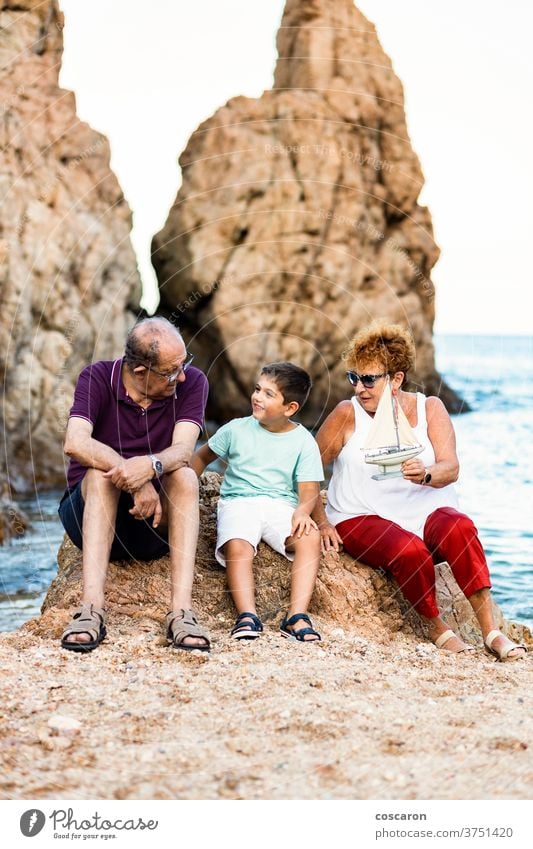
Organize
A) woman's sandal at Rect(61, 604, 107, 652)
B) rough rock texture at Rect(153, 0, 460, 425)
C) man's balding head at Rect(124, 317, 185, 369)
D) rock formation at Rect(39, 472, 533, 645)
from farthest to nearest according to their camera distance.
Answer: rough rock texture at Rect(153, 0, 460, 425) → rock formation at Rect(39, 472, 533, 645) → man's balding head at Rect(124, 317, 185, 369) → woman's sandal at Rect(61, 604, 107, 652)

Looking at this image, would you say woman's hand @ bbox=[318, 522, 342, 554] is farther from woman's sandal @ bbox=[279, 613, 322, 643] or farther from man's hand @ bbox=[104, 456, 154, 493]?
man's hand @ bbox=[104, 456, 154, 493]

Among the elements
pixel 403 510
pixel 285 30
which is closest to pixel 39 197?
pixel 285 30

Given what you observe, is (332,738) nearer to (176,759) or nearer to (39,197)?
(176,759)

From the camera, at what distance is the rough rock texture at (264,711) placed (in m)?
3.31

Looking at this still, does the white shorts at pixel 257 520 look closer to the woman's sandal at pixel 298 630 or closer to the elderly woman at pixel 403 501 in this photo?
the elderly woman at pixel 403 501

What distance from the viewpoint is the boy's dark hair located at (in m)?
5.27

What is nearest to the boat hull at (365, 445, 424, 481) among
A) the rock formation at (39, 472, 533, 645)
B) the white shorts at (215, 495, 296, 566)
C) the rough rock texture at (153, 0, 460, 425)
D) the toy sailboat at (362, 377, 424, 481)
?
the toy sailboat at (362, 377, 424, 481)

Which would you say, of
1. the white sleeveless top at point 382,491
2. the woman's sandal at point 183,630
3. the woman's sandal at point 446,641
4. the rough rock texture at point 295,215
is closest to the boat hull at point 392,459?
the white sleeveless top at point 382,491

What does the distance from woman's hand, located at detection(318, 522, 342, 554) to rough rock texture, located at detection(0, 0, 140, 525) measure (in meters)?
11.7

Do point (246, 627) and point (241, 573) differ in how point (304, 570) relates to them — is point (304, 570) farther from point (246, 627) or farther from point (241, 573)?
point (246, 627)

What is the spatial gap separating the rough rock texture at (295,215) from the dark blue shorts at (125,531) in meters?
17.3

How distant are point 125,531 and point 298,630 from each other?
108 cm

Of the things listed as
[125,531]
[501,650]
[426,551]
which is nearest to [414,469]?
[426,551]

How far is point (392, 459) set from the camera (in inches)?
204
